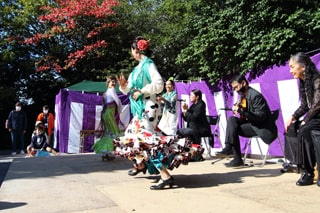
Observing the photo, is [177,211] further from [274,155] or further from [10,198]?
[274,155]

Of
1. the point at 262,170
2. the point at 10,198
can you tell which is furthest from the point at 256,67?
the point at 10,198

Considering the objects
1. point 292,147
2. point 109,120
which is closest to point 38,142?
point 109,120

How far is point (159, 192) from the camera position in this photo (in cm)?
370

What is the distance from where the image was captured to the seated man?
4.97m

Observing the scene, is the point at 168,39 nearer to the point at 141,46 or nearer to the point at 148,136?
the point at 141,46

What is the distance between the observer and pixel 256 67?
6477 millimetres

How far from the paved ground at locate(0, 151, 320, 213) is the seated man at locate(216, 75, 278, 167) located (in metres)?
0.37

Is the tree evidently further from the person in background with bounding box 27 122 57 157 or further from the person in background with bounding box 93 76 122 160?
the person in background with bounding box 27 122 57 157

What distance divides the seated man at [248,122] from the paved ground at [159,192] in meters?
0.37

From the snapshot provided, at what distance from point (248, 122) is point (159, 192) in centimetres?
217

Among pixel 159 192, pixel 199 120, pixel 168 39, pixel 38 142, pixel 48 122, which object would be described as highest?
pixel 168 39

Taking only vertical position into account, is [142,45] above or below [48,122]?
above

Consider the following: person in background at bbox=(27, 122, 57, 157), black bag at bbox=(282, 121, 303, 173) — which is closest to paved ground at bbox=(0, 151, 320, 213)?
black bag at bbox=(282, 121, 303, 173)

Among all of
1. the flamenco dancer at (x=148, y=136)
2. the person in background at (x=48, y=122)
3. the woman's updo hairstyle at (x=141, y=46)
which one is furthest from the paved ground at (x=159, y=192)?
the person in background at (x=48, y=122)
